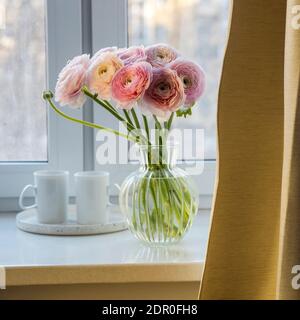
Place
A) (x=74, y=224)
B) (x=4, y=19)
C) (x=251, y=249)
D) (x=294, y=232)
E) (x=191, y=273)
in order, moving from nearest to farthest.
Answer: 1. (x=294, y=232)
2. (x=251, y=249)
3. (x=191, y=273)
4. (x=74, y=224)
5. (x=4, y=19)

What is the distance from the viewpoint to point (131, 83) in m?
1.15

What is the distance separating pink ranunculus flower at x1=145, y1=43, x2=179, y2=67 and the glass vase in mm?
167

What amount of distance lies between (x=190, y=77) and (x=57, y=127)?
45cm

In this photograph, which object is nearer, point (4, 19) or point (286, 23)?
point (286, 23)

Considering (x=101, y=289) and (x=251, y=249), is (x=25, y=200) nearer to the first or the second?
(x=101, y=289)

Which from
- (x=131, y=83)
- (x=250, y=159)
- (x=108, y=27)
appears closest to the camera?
(x=250, y=159)

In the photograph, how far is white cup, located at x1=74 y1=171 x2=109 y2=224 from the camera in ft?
4.42

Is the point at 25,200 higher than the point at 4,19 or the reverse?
the reverse

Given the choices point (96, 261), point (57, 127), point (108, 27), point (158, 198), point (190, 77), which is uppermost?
point (108, 27)

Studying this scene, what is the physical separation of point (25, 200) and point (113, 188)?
228mm

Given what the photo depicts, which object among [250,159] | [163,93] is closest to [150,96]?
[163,93]

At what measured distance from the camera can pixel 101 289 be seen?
123 centimetres

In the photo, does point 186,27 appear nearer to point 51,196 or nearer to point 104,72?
point 104,72
